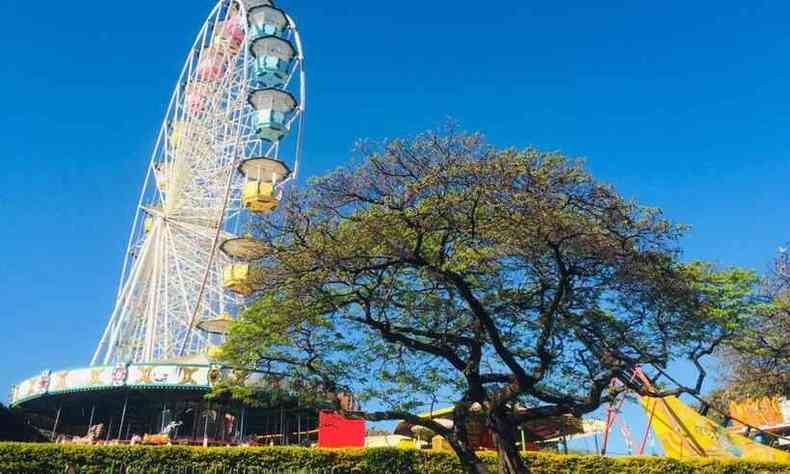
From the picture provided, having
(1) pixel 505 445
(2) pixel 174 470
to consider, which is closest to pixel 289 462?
(2) pixel 174 470

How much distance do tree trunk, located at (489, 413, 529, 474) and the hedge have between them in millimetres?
5089

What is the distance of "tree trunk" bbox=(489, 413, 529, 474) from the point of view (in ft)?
42.5

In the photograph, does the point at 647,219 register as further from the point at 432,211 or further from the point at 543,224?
the point at 432,211

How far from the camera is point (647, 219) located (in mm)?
12297

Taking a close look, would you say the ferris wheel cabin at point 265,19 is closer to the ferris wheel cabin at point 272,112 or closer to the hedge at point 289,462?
the ferris wheel cabin at point 272,112

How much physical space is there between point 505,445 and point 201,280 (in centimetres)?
2604

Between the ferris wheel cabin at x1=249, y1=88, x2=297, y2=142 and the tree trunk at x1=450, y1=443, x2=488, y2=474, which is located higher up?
the ferris wheel cabin at x1=249, y1=88, x2=297, y2=142

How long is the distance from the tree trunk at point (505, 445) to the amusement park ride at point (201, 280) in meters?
16.0

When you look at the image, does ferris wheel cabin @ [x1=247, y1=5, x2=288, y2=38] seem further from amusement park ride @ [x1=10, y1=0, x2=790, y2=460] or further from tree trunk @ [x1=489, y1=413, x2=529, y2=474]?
tree trunk @ [x1=489, y1=413, x2=529, y2=474]

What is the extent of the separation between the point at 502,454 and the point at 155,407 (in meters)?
22.9

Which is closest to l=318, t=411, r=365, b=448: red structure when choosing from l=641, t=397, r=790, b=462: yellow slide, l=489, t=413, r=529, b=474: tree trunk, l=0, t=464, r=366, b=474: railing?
l=0, t=464, r=366, b=474: railing

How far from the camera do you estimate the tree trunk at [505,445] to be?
12.9 meters

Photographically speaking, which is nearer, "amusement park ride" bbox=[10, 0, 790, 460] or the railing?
the railing

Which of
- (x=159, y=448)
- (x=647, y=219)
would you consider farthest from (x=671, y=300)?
(x=159, y=448)
